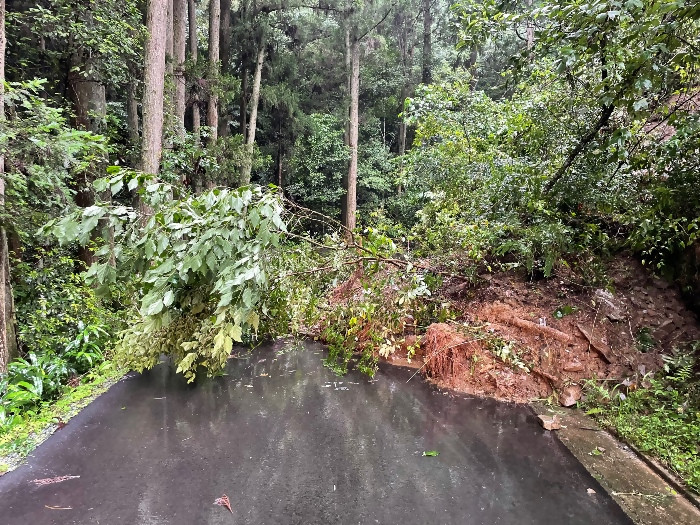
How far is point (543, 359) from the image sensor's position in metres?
4.29

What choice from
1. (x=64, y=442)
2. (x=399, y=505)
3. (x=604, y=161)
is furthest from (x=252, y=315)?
(x=604, y=161)

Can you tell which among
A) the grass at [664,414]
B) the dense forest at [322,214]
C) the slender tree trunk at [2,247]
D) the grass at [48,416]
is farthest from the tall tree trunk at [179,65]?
the grass at [664,414]

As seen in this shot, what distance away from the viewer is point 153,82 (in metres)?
5.86

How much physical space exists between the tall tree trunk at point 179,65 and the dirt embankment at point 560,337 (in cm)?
687

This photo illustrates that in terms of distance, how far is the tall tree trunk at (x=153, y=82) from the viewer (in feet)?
19.0

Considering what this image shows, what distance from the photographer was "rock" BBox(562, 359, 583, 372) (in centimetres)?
418

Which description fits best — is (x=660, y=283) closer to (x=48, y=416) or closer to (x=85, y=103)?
(x=48, y=416)

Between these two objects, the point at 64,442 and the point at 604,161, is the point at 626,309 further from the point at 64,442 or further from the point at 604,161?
the point at 64,442

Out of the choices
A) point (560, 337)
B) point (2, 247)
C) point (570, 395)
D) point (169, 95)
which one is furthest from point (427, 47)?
point (2, 247)

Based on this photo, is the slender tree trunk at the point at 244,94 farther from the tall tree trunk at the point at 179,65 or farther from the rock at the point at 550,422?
the rock at the point at 550,422

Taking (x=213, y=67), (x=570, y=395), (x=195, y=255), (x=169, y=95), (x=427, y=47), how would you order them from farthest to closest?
(x=427, y=47) < (x=213, y=67) < (x=169, y=95) < (x=570, y=395) < (x=195, y=255)

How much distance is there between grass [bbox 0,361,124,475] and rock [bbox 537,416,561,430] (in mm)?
4114

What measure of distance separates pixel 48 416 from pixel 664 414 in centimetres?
521

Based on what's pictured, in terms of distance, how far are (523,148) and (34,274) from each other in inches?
250
